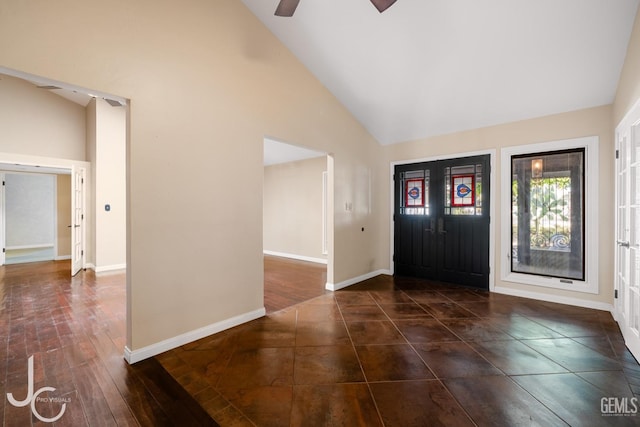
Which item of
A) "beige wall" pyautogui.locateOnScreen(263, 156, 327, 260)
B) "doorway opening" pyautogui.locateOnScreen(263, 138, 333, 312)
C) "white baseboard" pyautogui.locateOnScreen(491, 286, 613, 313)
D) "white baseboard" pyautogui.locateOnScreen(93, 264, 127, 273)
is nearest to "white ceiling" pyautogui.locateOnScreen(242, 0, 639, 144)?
"doorway opening" pyautogui.locateOnScreen(263, 138, 333, 312)

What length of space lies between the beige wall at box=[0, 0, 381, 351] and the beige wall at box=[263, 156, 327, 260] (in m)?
3.19

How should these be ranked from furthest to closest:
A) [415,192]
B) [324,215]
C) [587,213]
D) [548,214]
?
[324,215], [415,192], [548,214], [587,213]

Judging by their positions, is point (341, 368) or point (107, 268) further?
point (107, 268)

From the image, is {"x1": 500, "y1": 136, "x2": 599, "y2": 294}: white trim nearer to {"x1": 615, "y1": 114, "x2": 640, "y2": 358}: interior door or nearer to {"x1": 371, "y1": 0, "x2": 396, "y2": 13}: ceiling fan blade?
{"x1": 615, "y1": 114, "x2": 640, "y2": 358}: interior door

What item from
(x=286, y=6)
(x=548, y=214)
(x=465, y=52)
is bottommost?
(x=548, y=214)

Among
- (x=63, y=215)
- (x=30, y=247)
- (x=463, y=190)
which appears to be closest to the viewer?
(x=463, y=190)

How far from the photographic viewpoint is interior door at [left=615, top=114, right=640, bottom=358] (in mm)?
2266

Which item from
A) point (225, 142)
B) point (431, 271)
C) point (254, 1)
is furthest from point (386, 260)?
point (254, 1)

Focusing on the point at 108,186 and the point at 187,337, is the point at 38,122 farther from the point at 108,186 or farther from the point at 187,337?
the point at 187,337

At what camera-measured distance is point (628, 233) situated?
2498mm

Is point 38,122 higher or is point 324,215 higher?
point 38,122

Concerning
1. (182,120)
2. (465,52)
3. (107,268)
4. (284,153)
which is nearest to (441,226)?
(465,52)

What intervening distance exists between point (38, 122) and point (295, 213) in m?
5.62

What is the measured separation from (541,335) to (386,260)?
279cm
